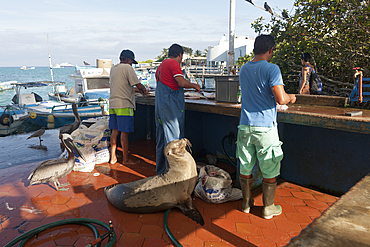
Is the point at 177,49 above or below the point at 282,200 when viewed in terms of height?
above

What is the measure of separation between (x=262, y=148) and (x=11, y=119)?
1419 centimetres

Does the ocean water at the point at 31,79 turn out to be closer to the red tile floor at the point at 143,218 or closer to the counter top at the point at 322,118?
the red tile floor at the point at 143,218

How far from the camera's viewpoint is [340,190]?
10.6ft

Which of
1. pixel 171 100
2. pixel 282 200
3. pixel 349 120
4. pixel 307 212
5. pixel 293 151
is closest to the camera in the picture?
pixel 349 120

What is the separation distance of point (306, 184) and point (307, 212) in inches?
29.6

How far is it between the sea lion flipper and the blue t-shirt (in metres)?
1.22

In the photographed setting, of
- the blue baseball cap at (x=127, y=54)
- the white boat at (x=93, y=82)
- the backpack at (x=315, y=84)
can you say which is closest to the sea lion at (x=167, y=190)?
the blue baseball cap at (x=127, y=54)

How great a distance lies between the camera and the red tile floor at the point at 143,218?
246 centimetres

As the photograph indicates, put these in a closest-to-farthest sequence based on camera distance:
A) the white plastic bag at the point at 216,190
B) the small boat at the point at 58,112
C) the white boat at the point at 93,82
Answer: the white plastic bag at the point at 216,190 < the small boat at the point at 58,112 < the white boat at the point at 93,82

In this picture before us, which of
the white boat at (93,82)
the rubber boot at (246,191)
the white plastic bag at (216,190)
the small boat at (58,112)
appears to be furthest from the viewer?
the white boat at (93,82)

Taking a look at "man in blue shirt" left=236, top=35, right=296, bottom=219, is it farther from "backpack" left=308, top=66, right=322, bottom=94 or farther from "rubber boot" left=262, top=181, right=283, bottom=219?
"backpack" left=308, top=66, right=322, bottom=94

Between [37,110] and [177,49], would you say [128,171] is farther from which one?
[37,110]

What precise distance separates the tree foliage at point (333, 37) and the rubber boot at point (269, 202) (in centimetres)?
514

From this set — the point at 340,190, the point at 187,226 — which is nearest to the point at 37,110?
the point at 187,226
